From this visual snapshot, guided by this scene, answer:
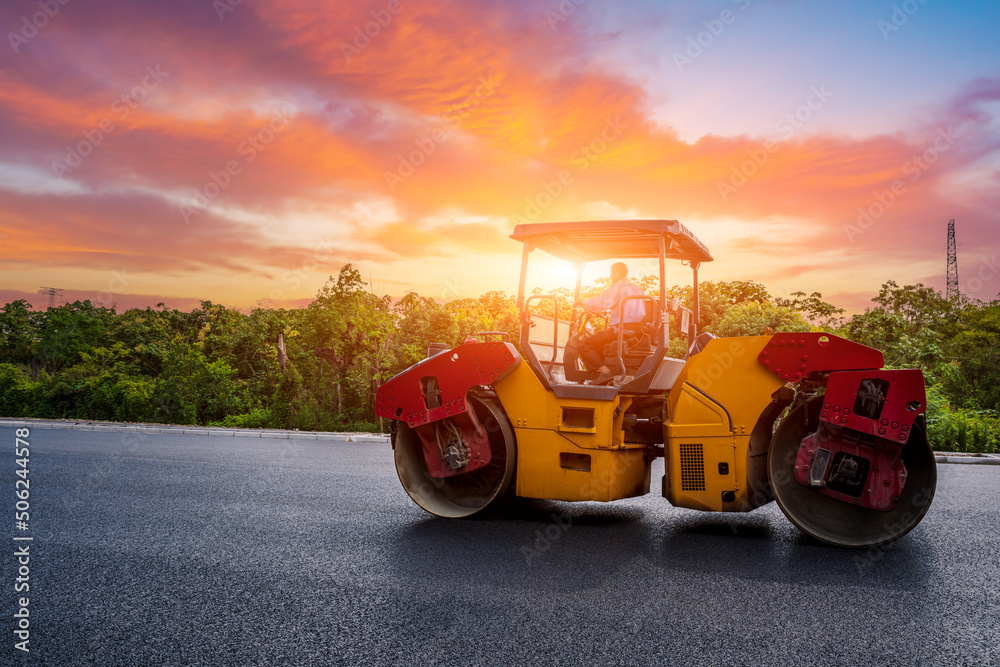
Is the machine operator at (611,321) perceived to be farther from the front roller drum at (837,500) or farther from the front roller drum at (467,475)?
the front roller drum at (837,500)

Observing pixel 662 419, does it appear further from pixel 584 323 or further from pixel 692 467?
pixel 584 323

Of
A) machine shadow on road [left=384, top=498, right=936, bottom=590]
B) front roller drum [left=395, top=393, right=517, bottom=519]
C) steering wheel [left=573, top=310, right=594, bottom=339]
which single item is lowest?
machine shadow on road [left=384, top=498, right=936, bottom=590]

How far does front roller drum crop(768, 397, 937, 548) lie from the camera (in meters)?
4.75

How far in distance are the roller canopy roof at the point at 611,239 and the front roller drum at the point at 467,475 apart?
1548mm

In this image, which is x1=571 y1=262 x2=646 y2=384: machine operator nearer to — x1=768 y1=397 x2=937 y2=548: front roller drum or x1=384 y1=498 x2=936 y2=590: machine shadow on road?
x1=384 y1=498 x2=936 y2=590: machine shadow on road

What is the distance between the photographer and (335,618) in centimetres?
363

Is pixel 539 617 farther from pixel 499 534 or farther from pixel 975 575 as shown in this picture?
pixel 975 575

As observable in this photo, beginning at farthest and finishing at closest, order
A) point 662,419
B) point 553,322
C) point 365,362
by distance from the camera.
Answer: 1. point 365,362
2. point 553,322
3. point 662,419

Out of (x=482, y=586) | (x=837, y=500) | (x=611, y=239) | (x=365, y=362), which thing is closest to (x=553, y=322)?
(x=611, y=239)

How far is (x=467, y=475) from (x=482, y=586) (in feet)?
6.60

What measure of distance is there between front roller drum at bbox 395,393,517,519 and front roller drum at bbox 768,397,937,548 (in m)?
2.03

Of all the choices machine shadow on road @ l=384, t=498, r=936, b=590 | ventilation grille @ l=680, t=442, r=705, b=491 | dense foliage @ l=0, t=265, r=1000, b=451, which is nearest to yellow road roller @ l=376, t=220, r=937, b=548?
ventilation grille @ l=680, t=442, r=705, b=491

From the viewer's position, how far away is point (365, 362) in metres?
17.9

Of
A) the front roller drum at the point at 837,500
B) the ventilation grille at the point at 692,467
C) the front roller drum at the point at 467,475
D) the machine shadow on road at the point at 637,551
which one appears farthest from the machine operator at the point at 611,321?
the front roller drum at the point at 837,500
